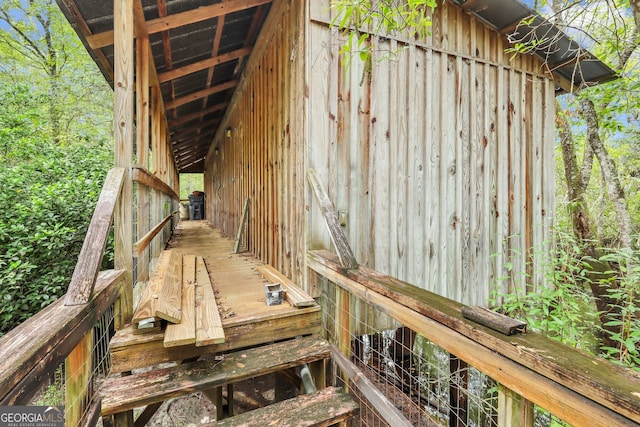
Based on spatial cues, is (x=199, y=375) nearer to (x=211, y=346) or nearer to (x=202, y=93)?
Answer: (x=211, y=346)

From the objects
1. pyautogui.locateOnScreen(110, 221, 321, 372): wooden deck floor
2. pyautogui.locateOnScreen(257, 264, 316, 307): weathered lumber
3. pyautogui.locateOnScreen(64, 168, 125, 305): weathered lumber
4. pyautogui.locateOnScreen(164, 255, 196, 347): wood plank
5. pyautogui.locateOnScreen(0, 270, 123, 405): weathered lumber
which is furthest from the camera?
pyautogui.locateOnScreen(257, 264, 316, 307): weathered lumber

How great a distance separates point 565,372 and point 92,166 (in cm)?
753

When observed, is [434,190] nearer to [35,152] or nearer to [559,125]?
[559,125]

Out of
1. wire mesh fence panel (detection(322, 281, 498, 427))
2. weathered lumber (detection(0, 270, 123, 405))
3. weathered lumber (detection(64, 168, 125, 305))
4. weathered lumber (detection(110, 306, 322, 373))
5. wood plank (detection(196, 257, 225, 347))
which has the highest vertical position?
weathered lumber (detection(64, 168, 125, 305))

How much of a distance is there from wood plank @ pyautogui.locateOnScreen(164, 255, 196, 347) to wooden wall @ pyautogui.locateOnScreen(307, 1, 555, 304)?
1131 millimetres

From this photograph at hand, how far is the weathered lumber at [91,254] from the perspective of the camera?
1.43m

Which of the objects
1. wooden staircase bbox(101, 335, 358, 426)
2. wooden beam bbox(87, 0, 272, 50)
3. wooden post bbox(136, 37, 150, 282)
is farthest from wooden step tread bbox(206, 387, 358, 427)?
wooden beam bbox(87, 0, 272, 50)

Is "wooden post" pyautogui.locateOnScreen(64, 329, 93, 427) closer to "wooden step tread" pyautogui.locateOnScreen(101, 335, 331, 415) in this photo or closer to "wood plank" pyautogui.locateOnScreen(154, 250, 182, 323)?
"wooden step tread" pyautogui.locateOnScreen(101, 335, 331, 415)

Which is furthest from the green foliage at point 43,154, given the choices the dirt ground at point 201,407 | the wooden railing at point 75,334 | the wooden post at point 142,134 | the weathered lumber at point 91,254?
the weathered lumber at point 91,254

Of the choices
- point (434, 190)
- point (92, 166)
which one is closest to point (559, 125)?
point (434, 190)

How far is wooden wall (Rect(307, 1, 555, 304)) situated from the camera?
270cm

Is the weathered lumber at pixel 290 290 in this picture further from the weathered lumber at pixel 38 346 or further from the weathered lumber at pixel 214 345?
the weathered lumber at pixel 38 346

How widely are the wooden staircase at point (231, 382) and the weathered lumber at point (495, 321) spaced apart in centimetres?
99

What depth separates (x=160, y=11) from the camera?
9.99 ft
